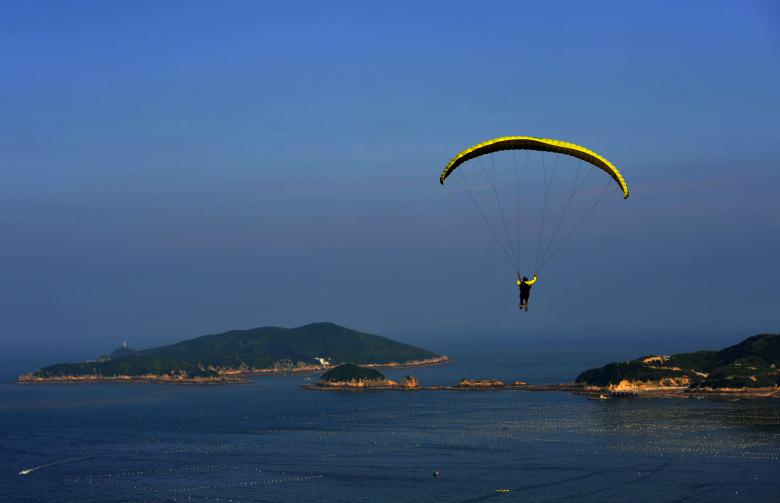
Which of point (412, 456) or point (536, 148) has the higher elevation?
point (536, 148)

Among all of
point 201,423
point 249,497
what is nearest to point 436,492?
point 249,497

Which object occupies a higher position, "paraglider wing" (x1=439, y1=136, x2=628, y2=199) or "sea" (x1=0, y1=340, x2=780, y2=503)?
"paraglider wing" (x1=439, y1=136, x2=628, y2=199)

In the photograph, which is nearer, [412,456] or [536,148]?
[536,148]

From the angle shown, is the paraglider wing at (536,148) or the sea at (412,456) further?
the sea at (412,456)

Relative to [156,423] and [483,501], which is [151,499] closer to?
[483,501]

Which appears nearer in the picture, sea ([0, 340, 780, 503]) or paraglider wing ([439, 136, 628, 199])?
paraglider wing ([439, 136, 628, 199])
